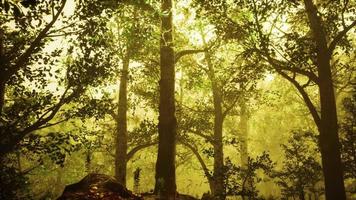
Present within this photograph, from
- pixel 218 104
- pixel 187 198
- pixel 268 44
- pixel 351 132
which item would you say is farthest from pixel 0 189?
pixel 218 104

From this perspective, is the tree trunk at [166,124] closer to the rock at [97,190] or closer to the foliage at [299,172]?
the rock at [97,190]

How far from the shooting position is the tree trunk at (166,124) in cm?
1099

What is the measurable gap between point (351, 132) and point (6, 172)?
44.7ft

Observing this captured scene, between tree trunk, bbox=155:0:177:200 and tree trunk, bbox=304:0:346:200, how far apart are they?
A: 461cm

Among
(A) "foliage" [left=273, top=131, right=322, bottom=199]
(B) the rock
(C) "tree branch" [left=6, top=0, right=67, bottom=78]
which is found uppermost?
(C) "tree branch" [left=6, top=0, right=67, bottom=78]

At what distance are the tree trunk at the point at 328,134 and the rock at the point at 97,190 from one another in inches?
229

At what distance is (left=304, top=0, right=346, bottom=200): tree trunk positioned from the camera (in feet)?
35.8

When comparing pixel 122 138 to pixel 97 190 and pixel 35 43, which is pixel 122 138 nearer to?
pixel 97 190

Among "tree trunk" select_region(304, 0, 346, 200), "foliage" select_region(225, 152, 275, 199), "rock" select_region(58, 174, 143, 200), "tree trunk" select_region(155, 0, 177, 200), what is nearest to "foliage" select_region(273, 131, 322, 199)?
"foliage" select_region(225, 152, 275, 199)

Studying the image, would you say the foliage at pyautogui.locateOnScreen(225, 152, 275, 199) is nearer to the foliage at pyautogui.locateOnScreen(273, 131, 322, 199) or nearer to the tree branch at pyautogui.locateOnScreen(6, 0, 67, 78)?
the foliage at pyautogui.locateOnScreen(273, 131, 322, 199)

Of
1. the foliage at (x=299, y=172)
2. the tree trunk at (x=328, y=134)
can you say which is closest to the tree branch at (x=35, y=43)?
the tree trunk at (x=328, y=134)

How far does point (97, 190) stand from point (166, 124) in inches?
135

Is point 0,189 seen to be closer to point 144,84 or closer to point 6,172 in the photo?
point 6,172

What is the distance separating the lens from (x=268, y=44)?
11727 millimetres
